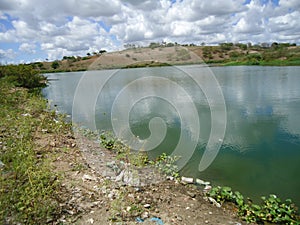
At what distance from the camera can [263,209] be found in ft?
11.2

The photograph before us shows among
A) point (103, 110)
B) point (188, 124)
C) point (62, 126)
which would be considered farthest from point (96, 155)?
point (103, 110)

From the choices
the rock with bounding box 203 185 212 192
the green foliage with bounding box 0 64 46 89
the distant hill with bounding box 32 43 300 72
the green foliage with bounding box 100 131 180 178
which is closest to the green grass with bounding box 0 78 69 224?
the green foliage with bounding box 100 131 180 178

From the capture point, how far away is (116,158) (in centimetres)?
493

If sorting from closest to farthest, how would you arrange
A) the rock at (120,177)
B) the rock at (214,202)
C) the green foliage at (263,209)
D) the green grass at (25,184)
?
the green grass at (25,184)
the green foliage at (263,209)
the rock at (214,202)
the rock at (120,177)

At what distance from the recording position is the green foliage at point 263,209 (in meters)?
3.18

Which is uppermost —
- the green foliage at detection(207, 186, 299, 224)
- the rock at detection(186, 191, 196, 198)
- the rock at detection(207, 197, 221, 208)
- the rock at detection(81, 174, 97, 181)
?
the rock at detection(81, 174, 97, 181)

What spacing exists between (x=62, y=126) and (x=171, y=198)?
15.8ft

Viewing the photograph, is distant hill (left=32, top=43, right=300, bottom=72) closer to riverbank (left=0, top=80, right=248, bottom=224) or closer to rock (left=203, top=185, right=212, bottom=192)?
riverbank (left=0, top=80, right=248, bottom=224)

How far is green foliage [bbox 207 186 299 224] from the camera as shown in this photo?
10.4ft

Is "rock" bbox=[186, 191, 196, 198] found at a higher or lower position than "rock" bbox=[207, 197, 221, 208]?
higher

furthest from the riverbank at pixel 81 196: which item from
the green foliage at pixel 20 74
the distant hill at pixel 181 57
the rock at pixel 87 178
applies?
the green foliage at pixel 20 74

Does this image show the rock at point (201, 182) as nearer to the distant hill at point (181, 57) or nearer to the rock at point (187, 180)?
the rock at point (187, 180)

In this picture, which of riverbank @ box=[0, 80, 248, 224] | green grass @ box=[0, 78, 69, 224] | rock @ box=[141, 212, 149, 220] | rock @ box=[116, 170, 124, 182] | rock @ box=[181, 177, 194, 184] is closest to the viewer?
green grass @ box=[0, 78, 69, 224]

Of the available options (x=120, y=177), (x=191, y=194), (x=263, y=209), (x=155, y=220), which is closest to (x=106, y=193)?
(x=120, y=177)
